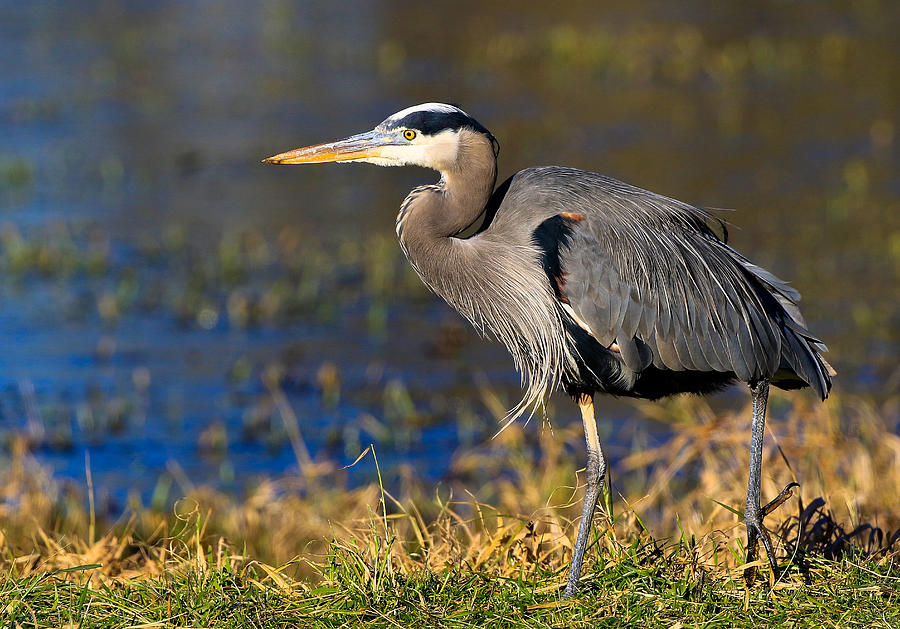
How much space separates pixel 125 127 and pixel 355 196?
4.29 m

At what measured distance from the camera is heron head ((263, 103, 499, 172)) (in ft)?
13.8

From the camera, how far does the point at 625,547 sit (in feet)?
13.4

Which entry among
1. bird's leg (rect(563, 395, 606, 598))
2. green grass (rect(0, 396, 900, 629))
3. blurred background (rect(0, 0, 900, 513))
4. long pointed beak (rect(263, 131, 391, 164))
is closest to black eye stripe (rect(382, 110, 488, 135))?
long pointed beak (rect(263, 131, 391, 164))

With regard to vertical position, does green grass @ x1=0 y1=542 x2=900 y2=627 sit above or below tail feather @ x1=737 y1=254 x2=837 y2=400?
below

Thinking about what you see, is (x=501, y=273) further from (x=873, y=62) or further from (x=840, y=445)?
(x=873, y=62)

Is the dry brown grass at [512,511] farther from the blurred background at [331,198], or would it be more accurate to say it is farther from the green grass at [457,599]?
the blurred background at [331,198]

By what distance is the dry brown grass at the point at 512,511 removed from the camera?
416 centimetres

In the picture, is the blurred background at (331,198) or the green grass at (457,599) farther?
the blurred background at (331,198)

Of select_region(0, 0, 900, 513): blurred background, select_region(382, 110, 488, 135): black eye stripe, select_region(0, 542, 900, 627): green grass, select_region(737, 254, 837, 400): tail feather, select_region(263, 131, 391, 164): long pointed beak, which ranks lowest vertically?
select_region(0, 0, 900, 513): blurred background

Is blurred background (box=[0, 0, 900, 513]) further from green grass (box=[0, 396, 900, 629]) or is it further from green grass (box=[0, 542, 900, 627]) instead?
green grass (box=[0, 542, 900, 627])

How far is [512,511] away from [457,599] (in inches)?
79.7

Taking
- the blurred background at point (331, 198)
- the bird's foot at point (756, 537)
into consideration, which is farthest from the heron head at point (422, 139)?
the blurred background at point (331, 198)

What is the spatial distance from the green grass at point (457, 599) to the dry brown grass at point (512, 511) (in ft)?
0.47

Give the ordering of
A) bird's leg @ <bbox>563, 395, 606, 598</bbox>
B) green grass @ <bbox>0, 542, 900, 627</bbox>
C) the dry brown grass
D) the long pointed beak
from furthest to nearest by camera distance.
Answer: the long pointed beak < the dry brown grass < bird's leg @ <bbox>563, 395, 606, 598</bbox> < green grass @ <bbox>0, 542, 900, 627</bbox>
